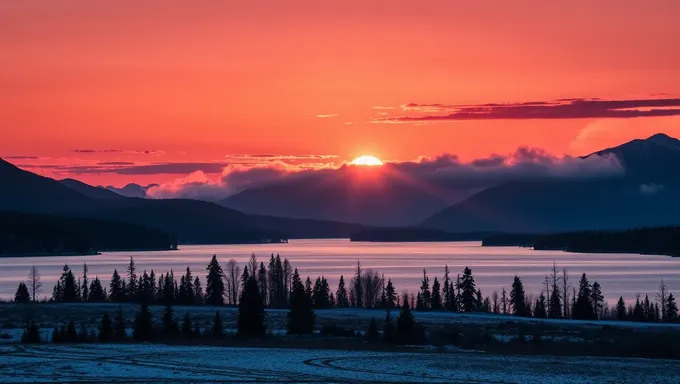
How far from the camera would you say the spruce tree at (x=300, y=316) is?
62.8 meters

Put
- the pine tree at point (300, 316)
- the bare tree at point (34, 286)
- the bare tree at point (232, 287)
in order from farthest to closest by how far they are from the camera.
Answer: the bare tree at point (232, 287), the bare tree at point (34, 286), the pine tree at point (300, 316)

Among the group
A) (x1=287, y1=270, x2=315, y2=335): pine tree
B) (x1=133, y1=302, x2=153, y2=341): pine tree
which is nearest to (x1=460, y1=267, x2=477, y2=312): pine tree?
(x1=287, y1=270, x2=315, y2=335): pine tree

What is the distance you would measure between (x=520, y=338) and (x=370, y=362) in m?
18.5

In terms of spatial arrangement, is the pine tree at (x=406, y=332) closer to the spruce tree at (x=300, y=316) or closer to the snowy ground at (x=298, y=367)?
the spruce tree at (x=300, y=316)

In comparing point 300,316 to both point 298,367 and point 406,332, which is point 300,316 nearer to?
point 406,332

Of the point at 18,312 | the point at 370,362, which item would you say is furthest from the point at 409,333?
the point at 18,312

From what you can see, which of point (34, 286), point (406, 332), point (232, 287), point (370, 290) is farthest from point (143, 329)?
point (232, 287)

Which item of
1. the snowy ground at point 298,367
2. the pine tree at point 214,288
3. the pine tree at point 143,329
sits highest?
the pine tree at point 214,288

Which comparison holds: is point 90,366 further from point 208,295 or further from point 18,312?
point 208,295

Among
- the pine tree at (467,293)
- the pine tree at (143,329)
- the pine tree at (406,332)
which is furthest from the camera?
the pine tree at (467,293)

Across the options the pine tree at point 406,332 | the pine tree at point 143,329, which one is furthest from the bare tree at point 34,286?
the pine tree at point 406,332

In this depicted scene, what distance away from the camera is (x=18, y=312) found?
273ft

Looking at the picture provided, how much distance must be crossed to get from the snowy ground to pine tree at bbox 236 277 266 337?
10352 mm

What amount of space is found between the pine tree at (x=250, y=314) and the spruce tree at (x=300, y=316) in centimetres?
260
